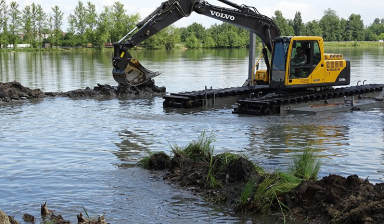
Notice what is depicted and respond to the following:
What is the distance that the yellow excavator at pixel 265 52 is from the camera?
21344 mm

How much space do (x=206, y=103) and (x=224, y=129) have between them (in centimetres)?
550

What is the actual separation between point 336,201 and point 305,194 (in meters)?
0.53

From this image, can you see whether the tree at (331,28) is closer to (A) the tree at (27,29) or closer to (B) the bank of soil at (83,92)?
(A) the tree at (27,29)

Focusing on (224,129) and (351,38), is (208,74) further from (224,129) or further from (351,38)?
(351,38)

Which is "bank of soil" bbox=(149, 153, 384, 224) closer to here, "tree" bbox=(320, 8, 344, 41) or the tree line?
the tree line

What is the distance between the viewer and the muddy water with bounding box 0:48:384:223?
386 inches

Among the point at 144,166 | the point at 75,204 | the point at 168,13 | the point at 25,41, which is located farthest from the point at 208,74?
the point at 25,41

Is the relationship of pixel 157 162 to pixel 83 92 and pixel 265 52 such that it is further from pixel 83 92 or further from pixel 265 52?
pixel 83 92

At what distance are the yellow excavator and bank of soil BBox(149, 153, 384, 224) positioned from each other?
10.8 meters

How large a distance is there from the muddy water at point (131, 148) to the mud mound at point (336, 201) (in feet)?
1.99

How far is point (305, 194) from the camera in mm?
9047

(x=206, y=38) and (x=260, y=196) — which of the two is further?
(x=206, y=38)

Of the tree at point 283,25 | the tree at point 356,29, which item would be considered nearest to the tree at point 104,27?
the tree at point 283,25

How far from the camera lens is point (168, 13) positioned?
890 inches
